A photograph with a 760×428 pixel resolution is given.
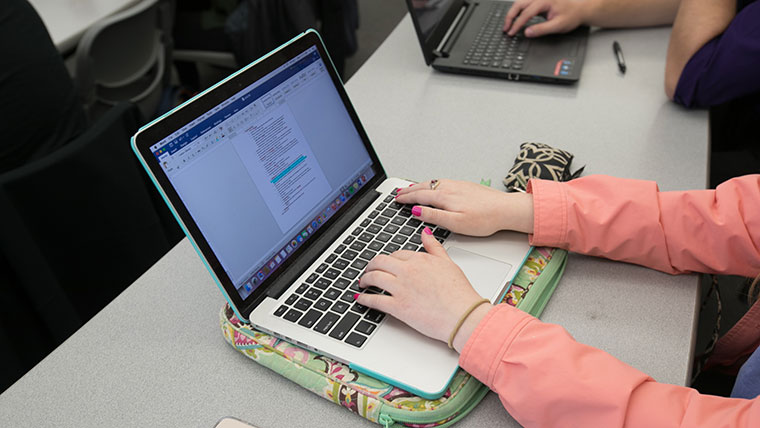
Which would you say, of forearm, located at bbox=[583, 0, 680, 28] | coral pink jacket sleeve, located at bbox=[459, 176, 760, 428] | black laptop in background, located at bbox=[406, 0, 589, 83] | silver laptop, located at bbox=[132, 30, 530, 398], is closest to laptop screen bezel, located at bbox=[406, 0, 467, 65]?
black laptop in background, located at bbox=[406, 0, 589, 83]

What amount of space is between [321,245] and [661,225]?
45 cm

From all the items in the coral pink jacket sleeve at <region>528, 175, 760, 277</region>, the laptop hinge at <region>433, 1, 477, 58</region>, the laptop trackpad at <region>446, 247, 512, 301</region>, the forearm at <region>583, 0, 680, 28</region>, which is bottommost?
the coral pink jacket sleeve at <region>528, 175, 760, 277</region>

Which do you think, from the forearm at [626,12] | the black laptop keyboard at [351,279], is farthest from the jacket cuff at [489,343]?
the forearm at [626,12]

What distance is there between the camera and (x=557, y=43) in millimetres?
1248

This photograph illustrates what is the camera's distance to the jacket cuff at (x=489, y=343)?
0.59 metres

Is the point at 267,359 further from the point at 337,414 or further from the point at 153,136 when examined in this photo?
the point at 153,136

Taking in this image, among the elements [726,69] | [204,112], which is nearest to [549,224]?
[204,112]

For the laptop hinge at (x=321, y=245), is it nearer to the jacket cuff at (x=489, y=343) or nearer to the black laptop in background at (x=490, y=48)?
the jacket cuff at (x=489, y=343)

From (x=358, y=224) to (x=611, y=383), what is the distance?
15.2 inches

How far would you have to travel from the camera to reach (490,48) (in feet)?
4.09

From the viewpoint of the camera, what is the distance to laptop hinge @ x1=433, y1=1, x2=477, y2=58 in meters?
1.25

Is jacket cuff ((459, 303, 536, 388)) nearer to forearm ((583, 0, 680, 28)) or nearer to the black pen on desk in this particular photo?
the black pen on desk

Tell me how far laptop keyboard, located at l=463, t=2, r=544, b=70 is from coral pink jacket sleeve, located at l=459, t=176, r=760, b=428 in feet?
1.60

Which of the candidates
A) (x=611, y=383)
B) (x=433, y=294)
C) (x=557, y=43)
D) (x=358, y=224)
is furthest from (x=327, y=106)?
(x=557, y=43)
